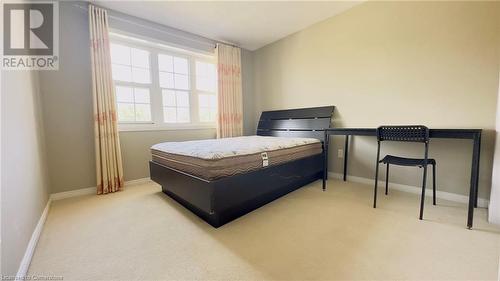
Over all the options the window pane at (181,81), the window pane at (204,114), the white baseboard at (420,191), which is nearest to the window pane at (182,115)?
the window pane at (204,114)

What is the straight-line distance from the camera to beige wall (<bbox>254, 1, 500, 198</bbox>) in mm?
1931

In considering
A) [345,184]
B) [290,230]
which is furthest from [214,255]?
[345,184]

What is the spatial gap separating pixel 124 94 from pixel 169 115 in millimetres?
691

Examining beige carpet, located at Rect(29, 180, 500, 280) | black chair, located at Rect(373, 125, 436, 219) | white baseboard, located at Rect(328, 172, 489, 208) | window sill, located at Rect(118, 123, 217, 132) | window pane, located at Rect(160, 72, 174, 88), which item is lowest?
beige carpet, located at Rect(29, 180, 500, 280)

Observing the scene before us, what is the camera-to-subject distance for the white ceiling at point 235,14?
8.54 ft

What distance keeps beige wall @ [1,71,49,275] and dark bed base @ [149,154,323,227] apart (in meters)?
1.01

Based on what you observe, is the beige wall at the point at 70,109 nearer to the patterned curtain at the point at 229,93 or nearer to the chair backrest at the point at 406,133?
the patterned curtain at the point at 229,93

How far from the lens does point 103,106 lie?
259 centimetres

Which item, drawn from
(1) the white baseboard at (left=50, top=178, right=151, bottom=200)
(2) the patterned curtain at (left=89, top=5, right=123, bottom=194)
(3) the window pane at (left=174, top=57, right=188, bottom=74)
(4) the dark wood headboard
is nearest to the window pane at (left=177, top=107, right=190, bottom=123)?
(3) the window pane at (left=174, top=57, right=188, bottom=74)

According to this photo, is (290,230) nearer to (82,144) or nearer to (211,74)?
(82,144)

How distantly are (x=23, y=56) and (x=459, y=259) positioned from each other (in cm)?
376

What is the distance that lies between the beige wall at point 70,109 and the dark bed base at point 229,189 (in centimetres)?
96

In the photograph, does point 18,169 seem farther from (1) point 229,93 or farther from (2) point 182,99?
(1) point 229,93

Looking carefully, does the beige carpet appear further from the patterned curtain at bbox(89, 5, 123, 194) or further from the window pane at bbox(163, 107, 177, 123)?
the window pane at bbox(163, 107, 177, 123)
